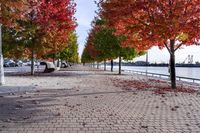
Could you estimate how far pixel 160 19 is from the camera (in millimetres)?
18344

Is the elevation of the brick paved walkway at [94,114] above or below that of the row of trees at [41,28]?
below

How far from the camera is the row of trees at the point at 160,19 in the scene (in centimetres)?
1827

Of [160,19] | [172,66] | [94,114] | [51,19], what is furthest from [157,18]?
[51,19]

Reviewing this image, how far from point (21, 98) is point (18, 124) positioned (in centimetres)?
505

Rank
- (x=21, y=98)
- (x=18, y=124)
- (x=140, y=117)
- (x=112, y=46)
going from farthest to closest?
(x=112, y=46), (x=21, y=98), (x=140, y=117), (x=18, y=124)

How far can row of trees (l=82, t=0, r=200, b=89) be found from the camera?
719 inches

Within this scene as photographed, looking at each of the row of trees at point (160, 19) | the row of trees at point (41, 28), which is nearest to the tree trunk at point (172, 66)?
the row of trees at point (160, 19)

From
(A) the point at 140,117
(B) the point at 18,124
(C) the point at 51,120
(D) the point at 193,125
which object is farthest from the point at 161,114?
(B) the point at 18,124

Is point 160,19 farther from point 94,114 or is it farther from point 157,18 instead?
point 94,114

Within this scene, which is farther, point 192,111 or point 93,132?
point 192,111

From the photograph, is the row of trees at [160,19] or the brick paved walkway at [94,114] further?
the row of trees at [160,19]

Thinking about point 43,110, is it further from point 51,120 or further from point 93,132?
point 93,132

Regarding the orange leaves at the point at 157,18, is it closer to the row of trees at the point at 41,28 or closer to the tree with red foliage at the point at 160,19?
the tree with red foliage at the point at 160,19

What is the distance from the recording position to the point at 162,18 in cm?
1841
